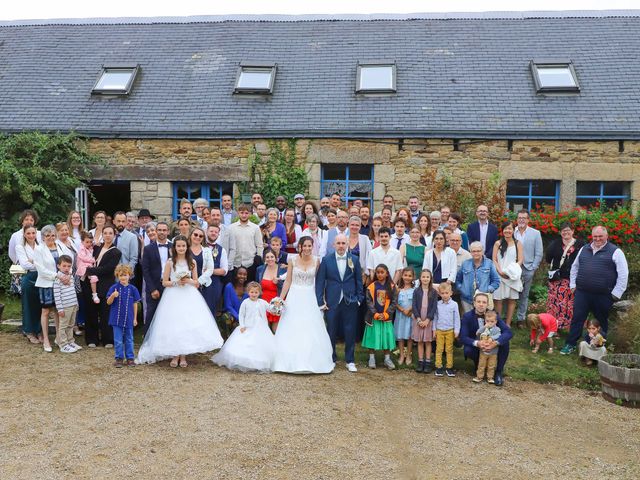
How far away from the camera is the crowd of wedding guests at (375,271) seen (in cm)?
673

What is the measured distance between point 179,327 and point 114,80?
8.40 meters

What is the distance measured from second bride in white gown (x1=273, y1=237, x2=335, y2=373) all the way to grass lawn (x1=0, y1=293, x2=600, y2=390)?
0.65 meters

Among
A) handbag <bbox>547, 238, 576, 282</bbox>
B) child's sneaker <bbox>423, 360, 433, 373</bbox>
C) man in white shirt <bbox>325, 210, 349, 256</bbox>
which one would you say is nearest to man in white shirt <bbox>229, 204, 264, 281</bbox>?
man in white shirt <bbox>325, 210, 349, 256</bbox>

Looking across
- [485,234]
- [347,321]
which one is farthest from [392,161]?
[347,321]

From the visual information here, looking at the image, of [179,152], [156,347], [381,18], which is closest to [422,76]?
[381,18]

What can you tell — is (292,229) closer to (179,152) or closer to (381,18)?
(179,152)

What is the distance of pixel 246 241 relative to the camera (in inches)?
311

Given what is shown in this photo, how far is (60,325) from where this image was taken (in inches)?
280

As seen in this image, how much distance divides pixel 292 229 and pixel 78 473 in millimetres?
4798

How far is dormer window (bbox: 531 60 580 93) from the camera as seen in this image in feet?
38.8

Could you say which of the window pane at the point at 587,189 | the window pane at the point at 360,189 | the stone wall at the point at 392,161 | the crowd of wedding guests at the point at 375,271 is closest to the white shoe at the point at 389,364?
the crowd of wedding guests at the point at 375,271

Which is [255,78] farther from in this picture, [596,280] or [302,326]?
[596,280]

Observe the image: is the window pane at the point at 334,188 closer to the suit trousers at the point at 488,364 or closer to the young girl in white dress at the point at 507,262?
the young girl in white dress at the point at 507,262

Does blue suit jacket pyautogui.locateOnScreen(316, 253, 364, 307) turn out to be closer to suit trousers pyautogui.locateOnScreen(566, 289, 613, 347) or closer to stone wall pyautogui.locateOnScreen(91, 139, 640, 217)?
suit trousers pyautogui.locateOnScreen(566, 289, 613, 347)
